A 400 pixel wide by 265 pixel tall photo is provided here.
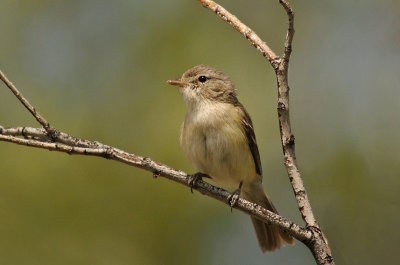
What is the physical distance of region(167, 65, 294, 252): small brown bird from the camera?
4.82 meters

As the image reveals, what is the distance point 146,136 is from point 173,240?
1.03 metres

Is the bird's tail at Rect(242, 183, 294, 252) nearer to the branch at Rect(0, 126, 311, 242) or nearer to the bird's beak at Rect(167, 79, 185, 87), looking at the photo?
the bird's beak at Rect(167, 79, 185, 87)

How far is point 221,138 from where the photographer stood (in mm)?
4805

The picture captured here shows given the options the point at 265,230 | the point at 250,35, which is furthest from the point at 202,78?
the point at 250,35

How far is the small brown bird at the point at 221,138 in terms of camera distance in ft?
15.8

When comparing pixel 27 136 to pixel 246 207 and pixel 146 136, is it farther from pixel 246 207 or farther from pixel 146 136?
pixel 146 136

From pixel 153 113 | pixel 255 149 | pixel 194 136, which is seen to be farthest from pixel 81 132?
pixel 255 149

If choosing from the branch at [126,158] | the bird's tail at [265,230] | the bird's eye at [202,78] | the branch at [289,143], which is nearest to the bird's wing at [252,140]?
the bird's tail at [265,230]

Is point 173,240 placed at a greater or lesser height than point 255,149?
lesser

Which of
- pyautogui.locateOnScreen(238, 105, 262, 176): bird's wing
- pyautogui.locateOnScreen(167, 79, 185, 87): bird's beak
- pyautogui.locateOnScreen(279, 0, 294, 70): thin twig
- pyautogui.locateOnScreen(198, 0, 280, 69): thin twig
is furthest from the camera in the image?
pyautogui.locateOnScreen(167, 79, 185, 87): bird's beak

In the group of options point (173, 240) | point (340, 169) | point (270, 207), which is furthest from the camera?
point (340, 169)

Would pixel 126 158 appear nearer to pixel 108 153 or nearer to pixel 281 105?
pixel 108 153

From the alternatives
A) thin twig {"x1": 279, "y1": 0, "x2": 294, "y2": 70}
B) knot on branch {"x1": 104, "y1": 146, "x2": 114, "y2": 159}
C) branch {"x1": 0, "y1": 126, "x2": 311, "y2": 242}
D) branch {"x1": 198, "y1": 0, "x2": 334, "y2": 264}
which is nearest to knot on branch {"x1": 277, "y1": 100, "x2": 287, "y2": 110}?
branch {"x1": 198, "y1": 0, "x2": 334, "y2": 264}

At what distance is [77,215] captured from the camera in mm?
5031
